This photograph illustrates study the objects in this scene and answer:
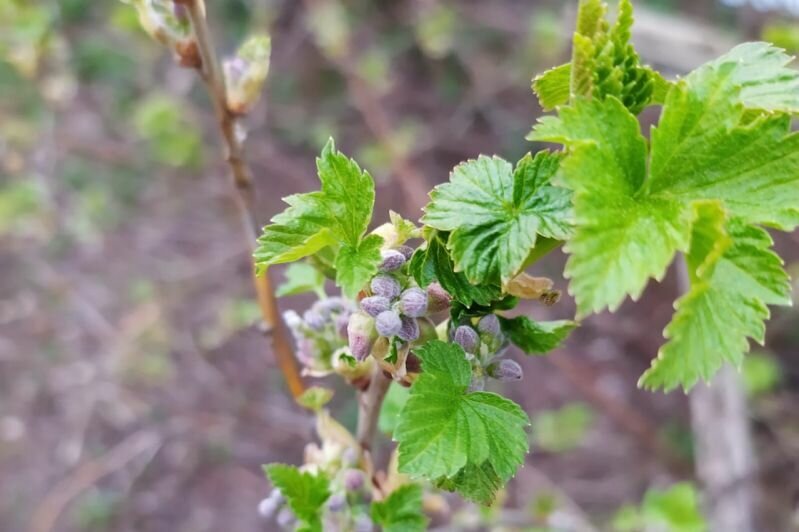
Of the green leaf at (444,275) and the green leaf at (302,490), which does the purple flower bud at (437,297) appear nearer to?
the green leaf at (444,275)

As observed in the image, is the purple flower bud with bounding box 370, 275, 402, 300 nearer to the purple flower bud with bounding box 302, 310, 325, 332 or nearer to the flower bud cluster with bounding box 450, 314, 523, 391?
the flower bud cluster with bounding box 450, 314, 523, 391

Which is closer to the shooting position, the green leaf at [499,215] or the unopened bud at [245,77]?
the green leaf at [499,215]

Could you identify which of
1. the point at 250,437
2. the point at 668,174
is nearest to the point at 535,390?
the point at 250,437

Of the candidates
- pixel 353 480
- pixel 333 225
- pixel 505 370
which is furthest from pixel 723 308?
pixel 353 480

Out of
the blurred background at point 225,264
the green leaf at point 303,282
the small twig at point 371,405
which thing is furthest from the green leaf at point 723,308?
the blurred background at point 225,264

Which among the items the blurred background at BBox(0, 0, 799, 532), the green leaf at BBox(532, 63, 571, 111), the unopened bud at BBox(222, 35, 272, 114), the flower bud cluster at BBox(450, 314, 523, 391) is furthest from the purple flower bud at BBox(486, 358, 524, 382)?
the blurred background at BBox(0, 0, 799, 532)

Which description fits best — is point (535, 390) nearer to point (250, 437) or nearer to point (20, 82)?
point (250, 437)

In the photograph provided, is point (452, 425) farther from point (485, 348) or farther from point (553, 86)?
point (553, 86)
